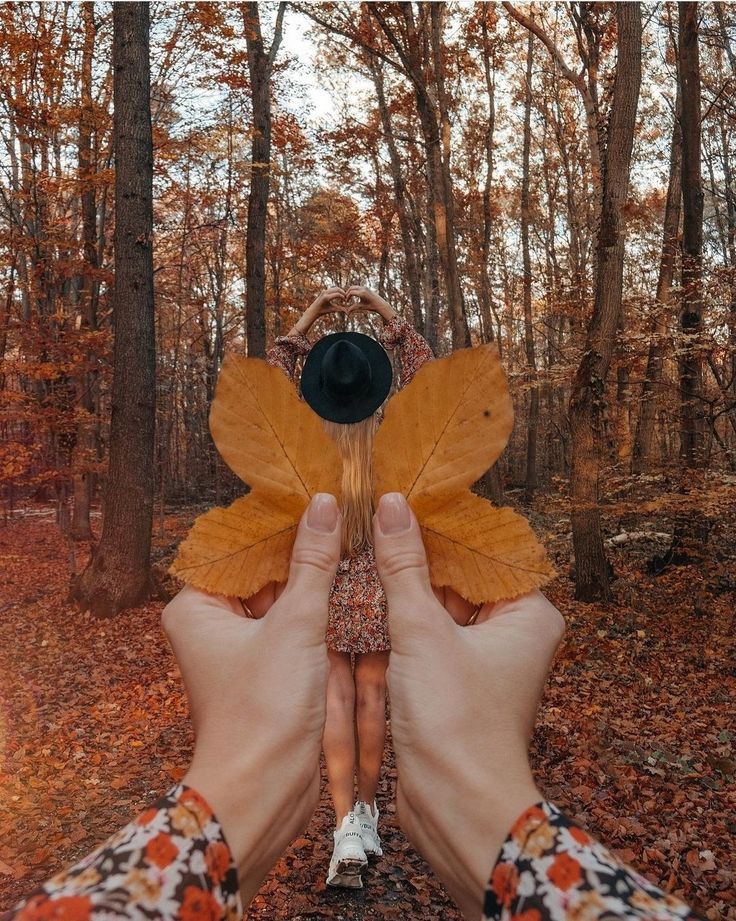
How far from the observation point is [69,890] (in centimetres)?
47

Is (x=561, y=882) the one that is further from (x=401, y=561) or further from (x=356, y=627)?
(x=356, y=627)

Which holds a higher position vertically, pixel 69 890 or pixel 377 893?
pixel 69 890

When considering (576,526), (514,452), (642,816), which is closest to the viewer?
(642,816)

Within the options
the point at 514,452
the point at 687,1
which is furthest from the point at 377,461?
the point at 514,452

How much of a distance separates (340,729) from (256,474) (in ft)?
8.17

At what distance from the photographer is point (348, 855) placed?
2.89 metres

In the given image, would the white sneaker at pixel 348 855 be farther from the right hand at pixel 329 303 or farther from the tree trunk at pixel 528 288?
the tree trunk at pixel 528 288

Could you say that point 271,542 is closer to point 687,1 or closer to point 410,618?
point 410,618

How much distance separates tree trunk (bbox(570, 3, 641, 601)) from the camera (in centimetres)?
616

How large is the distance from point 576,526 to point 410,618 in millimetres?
6928

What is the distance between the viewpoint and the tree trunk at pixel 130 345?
646cm

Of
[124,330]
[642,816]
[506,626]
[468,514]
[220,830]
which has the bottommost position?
[642,816]

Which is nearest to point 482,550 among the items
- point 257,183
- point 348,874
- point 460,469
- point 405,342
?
point 460,469

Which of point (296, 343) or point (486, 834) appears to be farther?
point (296, 343)
